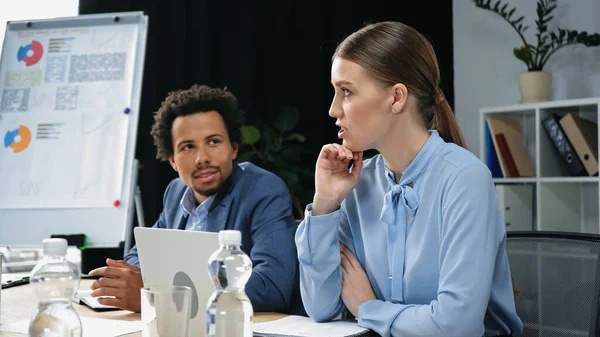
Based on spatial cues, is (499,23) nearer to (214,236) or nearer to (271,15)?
(271,15)

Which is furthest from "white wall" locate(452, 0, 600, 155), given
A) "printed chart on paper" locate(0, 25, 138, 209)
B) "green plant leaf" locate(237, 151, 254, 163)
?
"printed chart on paper" locate(0, 25, 138, 209)

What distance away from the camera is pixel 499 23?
377 centimetres

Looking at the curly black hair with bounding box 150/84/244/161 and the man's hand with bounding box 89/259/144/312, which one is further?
the curly black hair with bounding box 150/84/244/161

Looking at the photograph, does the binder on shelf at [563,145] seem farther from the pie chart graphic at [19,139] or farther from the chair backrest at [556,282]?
the pie chart graphic at [19,139]

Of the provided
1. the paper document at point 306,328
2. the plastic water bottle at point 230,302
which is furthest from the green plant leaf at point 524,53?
the plastic water bottle at point 230,302

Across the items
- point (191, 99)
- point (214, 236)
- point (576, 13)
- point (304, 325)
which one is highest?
point (576, 13)

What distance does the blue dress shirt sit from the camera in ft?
4.09

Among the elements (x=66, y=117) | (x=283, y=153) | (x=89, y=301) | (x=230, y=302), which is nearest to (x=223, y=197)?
(x=89, y=301)

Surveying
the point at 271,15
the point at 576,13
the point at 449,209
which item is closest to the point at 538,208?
the point at 576,13

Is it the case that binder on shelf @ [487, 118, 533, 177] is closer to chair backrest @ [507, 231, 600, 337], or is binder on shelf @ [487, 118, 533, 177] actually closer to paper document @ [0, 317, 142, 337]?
chair backrest @ [507, 231, 600, 337]

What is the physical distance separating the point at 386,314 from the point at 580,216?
7.84 ft

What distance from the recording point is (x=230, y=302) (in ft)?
3.07

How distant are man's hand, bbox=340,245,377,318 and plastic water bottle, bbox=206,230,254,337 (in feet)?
1.53

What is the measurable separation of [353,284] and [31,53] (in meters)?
2.21
